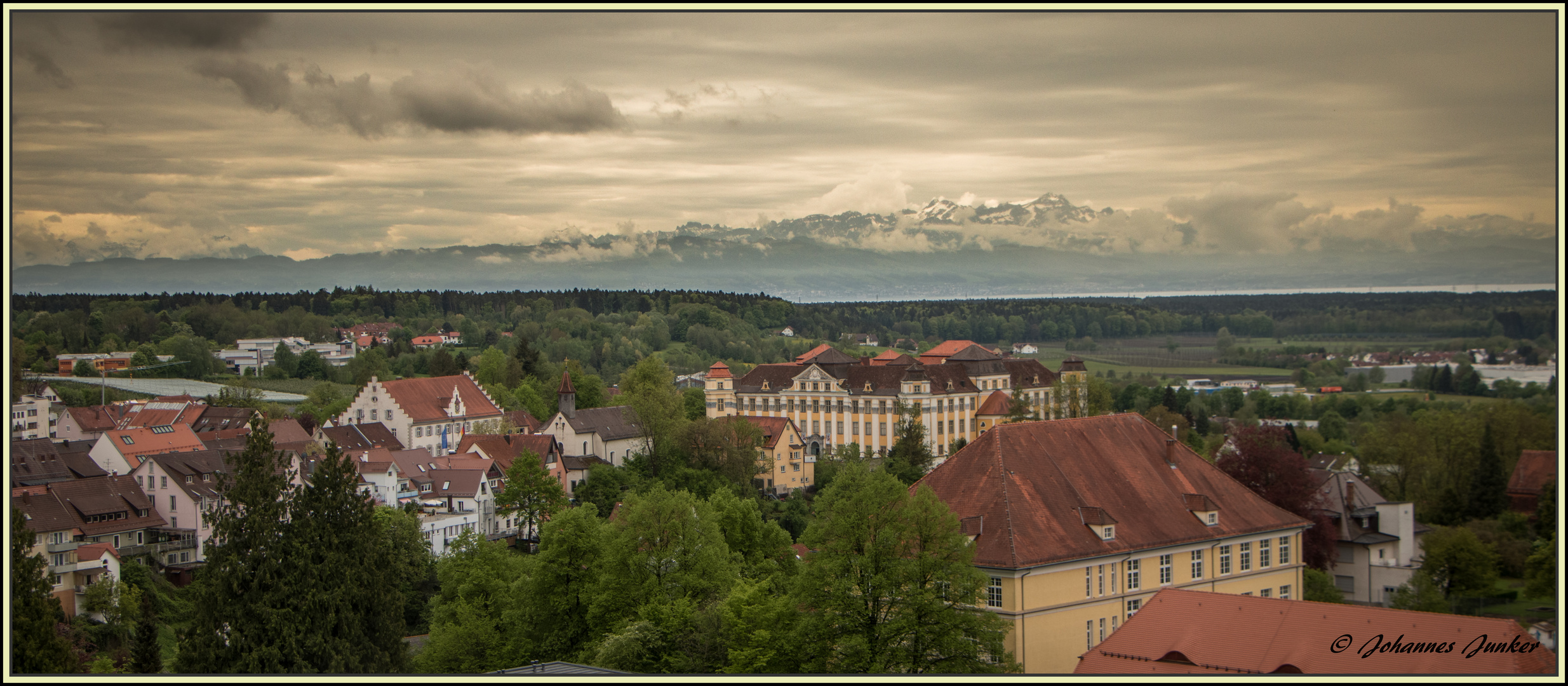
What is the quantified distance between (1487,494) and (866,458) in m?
40.4

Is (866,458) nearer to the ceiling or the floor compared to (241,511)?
nearer to the floor

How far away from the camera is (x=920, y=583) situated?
2772 cm

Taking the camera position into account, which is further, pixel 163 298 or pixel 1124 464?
pixel 163 298

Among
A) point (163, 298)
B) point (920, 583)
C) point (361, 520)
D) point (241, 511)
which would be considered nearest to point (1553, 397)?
point (920, 583)

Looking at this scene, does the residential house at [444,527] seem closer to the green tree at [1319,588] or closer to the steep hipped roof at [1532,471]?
the green tree at [1319,588]

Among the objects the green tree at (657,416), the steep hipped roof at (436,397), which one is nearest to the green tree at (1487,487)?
the green tree at (657,416)

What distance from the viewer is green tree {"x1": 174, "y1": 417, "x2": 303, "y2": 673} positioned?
3025 cm

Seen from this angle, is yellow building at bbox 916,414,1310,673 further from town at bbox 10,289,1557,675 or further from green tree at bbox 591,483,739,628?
green tree at bbox 591,483,739,628

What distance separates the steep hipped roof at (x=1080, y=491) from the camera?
33.9 m

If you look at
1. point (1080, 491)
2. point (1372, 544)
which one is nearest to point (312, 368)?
point (1372, 544)

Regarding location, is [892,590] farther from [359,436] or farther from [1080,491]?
[359,436]

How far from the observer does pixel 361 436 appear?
85375mm

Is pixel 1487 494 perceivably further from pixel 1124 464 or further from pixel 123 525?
pixel 123 525

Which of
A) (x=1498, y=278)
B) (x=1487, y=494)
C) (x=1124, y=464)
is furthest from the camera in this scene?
(x=1487, y=494)
